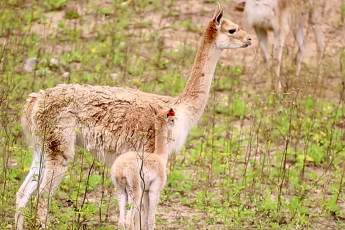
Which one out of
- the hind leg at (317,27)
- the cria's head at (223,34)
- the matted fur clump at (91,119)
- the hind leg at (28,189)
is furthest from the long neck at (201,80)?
the hind leg at (317,27)

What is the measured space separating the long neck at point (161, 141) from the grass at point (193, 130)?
0.75 m

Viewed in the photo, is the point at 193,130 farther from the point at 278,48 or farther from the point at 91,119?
the point at 91,119

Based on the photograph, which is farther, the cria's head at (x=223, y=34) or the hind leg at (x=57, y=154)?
the cria's head at (x=223, y=34)

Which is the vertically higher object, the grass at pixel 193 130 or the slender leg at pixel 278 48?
the slender leg at pixel 278 48

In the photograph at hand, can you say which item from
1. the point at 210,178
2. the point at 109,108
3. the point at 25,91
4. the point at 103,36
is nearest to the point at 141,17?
the point at 103,36

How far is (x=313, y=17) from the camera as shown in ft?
51.1

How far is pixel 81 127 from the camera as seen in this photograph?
8.49m

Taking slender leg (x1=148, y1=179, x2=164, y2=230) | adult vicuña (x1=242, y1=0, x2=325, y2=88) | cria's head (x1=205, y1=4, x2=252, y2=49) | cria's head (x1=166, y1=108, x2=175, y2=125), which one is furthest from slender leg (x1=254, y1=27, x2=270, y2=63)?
slender leg (x1=148, y1=179, x2=164, y2=230)

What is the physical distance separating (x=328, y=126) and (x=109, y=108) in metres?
4.74

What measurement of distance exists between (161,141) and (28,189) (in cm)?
132

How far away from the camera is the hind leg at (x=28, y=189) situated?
27.7 feet

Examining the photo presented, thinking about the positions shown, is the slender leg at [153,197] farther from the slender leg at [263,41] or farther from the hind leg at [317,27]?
the hind leg at [317,27]

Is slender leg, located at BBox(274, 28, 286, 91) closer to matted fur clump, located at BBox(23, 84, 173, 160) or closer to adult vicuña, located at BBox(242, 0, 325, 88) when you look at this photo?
adult vicuña, located at BBox(242, 0, 325, 88)

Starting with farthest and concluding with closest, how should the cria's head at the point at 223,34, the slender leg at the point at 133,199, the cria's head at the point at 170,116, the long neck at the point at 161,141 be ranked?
the cria's head at the point at 223,34 → the cria's head at the point at 170,116 → the long neck at the point at 161,141 → the slender leg at the point at 133,199
